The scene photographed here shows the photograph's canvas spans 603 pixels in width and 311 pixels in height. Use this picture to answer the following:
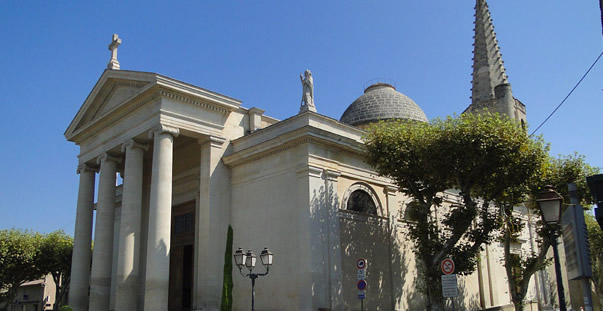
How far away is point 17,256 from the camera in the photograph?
35.1 m

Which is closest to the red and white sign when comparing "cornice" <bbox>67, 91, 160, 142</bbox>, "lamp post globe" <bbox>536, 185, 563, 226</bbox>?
"lamp post globe" <bbox>536, 185, 563, 226</bbox>

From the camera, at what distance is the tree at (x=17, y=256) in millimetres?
34906

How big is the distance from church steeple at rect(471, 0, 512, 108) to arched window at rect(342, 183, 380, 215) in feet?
76.3

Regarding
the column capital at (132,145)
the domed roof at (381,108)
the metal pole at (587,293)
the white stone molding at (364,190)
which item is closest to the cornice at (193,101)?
the column capital at (132,145)

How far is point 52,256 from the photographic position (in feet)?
120

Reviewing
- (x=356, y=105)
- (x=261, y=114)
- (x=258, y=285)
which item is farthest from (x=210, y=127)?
(x=356, y=105)

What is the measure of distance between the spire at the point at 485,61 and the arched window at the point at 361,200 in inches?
920

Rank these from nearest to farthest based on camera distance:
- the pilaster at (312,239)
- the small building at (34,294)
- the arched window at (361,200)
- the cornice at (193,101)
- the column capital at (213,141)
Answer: the pilaster at (312,239) < the arched window at (361,200) < the cornice at (193,101) < the column capital at (213,141) < the small building at (34,294)

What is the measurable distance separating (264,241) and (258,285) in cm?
174

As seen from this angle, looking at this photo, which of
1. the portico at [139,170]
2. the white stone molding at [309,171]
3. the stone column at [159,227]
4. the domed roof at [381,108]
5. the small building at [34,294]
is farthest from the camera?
the small building at [34,294]

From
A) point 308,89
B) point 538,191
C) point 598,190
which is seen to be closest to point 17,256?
point 308,89

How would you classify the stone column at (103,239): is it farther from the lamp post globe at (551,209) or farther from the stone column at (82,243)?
the lamp post globe at (551,209)

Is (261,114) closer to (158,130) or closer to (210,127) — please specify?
(210,127)

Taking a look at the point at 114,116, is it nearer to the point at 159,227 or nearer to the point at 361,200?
the point at 159,227
